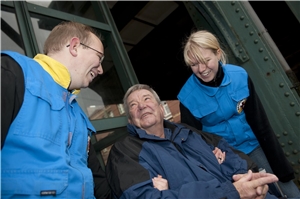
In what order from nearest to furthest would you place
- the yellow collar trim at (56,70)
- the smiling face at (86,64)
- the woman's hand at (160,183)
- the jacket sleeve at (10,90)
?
the jacket sleeve at (10,90), the yellow collar trim at (56,70), the smiling face at (86,64), the woman's hand at (160,183)

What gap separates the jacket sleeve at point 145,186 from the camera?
4.00 ft

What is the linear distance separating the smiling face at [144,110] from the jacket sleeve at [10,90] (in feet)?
3.65

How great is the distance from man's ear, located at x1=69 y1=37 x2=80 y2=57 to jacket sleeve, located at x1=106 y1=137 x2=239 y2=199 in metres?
0.73

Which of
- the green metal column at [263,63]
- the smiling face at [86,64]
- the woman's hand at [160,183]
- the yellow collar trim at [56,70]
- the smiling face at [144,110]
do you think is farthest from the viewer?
the green metal column at [263,63]

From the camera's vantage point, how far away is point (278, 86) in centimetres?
228

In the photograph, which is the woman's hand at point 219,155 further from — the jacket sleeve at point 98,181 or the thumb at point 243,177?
the jacket sleeve at point 98,181

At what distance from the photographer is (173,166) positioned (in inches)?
55.7

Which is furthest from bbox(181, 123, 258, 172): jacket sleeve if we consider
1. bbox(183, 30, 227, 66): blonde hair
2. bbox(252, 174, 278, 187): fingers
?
bbox(183, 30, 227, 66): blonde hair

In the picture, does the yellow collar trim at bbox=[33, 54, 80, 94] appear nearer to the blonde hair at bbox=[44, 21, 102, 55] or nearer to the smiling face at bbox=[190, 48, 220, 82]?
the blonde hair at bbox=[44, 21, 102, 55]

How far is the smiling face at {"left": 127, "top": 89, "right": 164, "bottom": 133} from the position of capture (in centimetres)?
180

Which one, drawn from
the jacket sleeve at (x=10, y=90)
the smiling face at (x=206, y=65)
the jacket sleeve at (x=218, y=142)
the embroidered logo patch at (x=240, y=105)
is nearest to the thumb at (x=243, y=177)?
the jacket sleeve at (x=218, y=142)

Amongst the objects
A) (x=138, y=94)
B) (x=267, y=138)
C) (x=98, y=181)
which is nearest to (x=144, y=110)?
(x=138, y=94)

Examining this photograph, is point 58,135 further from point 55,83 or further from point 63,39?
point 63,39

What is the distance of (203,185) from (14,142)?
3.30 feet
